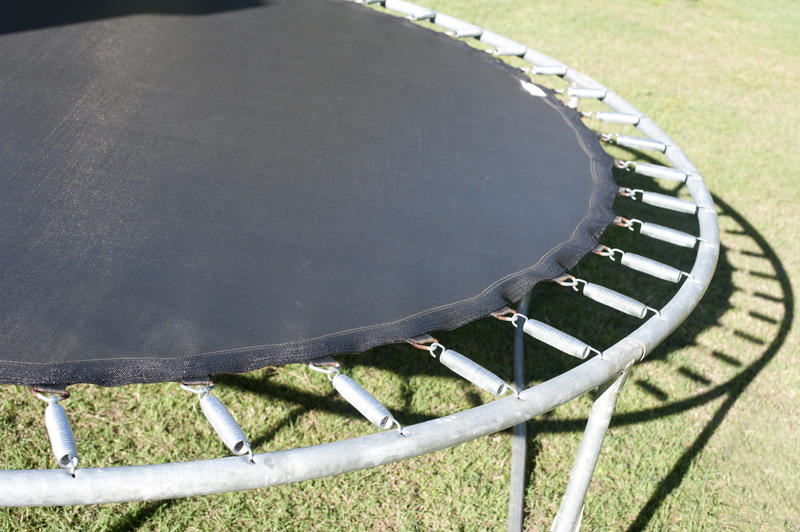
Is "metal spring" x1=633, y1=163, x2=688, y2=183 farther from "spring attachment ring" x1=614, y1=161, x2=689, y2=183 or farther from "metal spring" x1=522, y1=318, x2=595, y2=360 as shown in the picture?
"metal spring" x1=522, y1=318, x2=595, y2=360

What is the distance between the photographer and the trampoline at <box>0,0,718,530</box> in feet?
3.10

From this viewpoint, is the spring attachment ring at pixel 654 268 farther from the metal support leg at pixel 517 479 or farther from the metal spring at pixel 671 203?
the metal support leg at pixel 517 479

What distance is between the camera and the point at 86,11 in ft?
6.50

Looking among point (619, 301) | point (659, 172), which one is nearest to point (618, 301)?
point (619, 301)

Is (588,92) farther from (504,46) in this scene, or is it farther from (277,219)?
(277,219)

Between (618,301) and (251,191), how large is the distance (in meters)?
0.70

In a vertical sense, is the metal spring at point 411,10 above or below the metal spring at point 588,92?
above

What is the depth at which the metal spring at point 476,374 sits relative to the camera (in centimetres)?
95

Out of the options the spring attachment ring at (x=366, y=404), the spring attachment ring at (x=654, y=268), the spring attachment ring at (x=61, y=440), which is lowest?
the spring attachment ring at (x=61, y=440)

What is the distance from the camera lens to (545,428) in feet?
6.22

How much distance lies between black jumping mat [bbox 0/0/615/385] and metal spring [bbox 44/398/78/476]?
0.28 ft

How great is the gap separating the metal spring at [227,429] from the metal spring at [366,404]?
138mm

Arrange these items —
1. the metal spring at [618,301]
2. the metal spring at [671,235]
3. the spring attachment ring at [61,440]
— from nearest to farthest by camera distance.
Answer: the spring attachment ring at [61,440] < the metal spring at [618,301] < the metal spring at [671,235]


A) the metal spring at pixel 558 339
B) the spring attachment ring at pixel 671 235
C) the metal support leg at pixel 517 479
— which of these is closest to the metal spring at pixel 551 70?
the metal support leg at pixel 517 479
